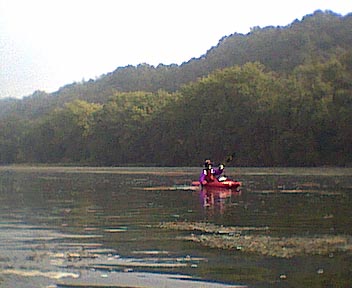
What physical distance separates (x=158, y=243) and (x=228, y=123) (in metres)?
86.0

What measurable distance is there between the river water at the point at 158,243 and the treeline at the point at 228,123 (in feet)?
183

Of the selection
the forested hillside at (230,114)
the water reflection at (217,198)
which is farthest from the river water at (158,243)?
the forested hillside at (230,114)

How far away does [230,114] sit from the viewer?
102 m

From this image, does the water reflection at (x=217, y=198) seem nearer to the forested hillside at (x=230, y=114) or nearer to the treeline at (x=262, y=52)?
the forested hillside at (x=230, y=114)

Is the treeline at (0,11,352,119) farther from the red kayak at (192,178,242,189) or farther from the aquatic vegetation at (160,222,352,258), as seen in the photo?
the aquatic vegetation at (160,222,352,258)

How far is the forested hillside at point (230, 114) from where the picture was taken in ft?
290

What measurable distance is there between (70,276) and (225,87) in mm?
94615

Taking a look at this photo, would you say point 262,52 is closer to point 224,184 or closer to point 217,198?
point 224,184

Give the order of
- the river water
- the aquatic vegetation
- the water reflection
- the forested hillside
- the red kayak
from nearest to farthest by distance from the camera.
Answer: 1. the river water
2. the aquatic vegetation
3. the water reflection
4. the red kayak
5. the forested hillside

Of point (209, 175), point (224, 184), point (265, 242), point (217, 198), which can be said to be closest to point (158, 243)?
point (265, 242)

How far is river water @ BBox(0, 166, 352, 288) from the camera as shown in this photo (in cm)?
1214

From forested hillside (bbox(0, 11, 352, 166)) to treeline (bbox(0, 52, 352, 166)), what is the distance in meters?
Result: 0.14

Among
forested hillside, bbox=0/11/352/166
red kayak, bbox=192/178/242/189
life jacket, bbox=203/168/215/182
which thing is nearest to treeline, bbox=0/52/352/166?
forested hillside, bbox=0/11/352/166

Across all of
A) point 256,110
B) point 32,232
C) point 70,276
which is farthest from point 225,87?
point 70,276
